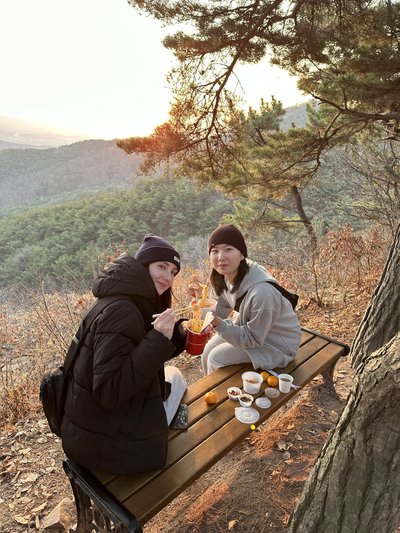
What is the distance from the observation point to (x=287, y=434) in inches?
101

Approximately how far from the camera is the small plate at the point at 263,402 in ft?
6.70

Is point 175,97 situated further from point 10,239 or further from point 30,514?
point 10,239

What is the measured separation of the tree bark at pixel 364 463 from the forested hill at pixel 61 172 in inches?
1416

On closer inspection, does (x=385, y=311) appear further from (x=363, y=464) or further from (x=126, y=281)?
(x=126, y=281)

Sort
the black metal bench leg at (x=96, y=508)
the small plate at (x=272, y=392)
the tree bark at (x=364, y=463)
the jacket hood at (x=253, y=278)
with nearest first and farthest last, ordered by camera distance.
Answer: the tree bark at (x=364, y=463)
the black metal bench leg at (x=96, y=508)
the small plate at (x=272, y=392)
the jacket hood at (x=253, y=278)

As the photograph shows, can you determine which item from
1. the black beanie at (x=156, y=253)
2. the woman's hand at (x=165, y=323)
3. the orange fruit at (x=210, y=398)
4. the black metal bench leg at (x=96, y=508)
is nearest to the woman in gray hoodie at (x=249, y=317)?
the orange fruit at (x=210, y=398)

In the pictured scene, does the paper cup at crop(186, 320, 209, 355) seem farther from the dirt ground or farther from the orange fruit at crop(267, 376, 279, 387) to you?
the dirt ground

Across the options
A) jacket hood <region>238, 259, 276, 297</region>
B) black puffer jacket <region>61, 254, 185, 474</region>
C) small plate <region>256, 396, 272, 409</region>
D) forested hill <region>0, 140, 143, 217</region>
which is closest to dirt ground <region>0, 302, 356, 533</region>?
small plate <region>256, 396, 272, 409</region>

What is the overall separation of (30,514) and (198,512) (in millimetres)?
1119

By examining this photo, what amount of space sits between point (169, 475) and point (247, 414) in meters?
0.59

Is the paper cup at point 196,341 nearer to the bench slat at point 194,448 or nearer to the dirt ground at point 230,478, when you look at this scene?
the bench slat at point 194,448

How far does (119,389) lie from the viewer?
4.61 feet

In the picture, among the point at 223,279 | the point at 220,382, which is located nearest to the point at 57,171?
the point at 223,279

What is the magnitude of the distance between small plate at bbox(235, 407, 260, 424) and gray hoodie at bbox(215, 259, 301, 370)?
16.2 inches
